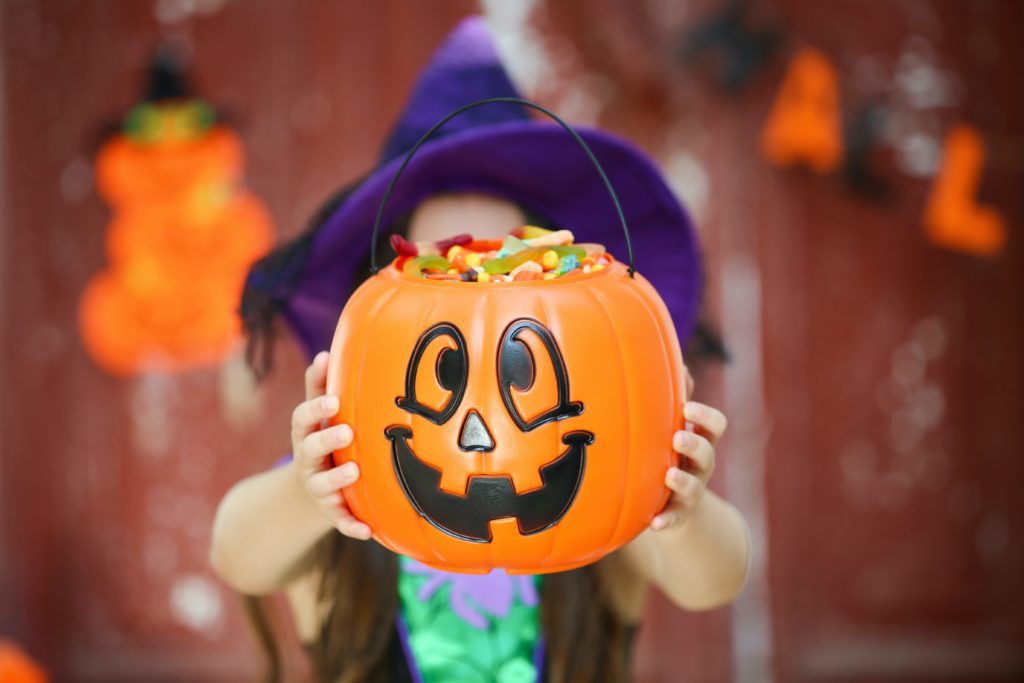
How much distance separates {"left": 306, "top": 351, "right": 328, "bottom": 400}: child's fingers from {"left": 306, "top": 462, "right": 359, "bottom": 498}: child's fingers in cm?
12

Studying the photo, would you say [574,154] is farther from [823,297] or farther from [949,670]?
[949,670]

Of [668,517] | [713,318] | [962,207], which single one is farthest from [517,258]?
[962,207]

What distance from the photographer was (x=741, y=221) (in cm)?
300

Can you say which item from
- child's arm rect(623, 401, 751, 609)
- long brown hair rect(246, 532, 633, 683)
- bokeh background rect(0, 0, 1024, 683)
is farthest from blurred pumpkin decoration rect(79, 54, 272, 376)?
child's arm rect(623, 401, 751, 609)

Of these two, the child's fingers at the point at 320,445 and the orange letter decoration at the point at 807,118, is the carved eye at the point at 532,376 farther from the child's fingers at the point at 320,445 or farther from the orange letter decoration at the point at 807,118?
the orange letter decoration at the point at 807,118

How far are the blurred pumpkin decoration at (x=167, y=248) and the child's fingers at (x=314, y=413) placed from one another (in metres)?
2.13

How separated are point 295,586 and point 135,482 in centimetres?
186

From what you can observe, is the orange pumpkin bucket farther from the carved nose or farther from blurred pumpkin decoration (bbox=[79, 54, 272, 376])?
blurred pumpkin decoration (bbox=[79, 54, 272, 376])

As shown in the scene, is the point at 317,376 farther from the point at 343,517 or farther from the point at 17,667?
the point at 17,667

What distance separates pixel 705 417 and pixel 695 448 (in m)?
0.04

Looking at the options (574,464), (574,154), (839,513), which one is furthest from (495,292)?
(839,513)

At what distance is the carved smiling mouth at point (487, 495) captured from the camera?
39.3 inches

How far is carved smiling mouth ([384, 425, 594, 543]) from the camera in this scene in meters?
1.00

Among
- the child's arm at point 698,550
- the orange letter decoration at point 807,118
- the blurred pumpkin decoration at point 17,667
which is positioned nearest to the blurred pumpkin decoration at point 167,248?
the blurred pumpkin decoration at point 17,667
